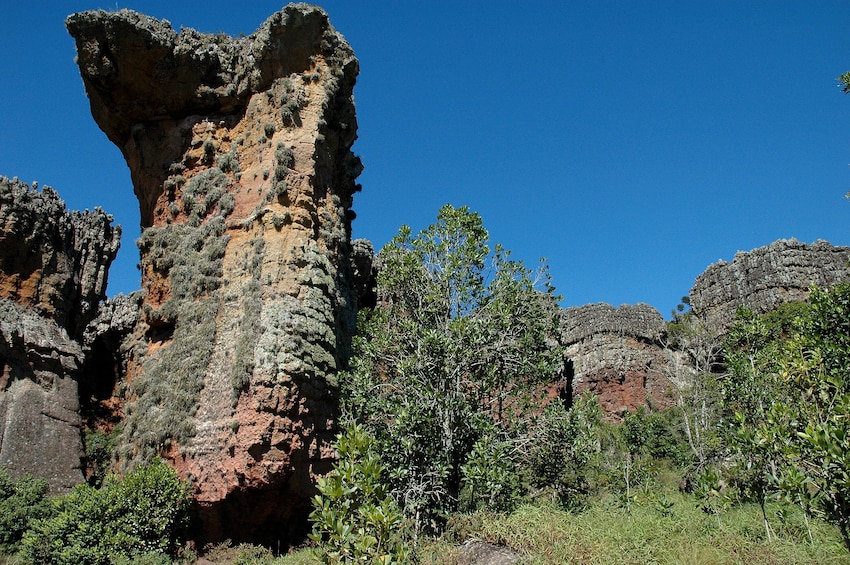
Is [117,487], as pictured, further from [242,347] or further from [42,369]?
[42,369]

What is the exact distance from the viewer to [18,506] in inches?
462

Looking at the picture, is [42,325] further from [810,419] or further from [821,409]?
[821,409]

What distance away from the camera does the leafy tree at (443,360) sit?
9.60m

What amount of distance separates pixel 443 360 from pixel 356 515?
11.8 ft

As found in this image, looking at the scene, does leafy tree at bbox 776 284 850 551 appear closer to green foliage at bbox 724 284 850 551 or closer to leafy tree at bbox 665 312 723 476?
green foliage at bbox 724 284 850 551

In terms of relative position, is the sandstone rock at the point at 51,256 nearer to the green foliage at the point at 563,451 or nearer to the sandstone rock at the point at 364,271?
the sandstone rock at the point at 364,271

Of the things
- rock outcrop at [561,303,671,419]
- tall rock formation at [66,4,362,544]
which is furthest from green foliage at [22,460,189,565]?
rock outcrop at [561,303,671,419]

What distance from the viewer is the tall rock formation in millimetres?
10680

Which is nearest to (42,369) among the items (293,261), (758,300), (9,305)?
(9,305)

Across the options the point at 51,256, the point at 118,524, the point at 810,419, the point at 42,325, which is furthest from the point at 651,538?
the point at 51,256

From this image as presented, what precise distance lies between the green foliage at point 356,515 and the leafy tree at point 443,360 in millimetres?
2407

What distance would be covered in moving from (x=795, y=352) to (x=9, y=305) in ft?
53.2

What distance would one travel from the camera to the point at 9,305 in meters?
14.8

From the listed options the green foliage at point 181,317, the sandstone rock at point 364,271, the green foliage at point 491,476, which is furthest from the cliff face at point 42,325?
the green foliage at point 491,476
